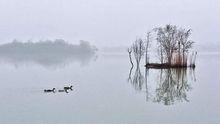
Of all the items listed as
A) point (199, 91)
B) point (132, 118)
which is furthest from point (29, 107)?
point (199, 91)

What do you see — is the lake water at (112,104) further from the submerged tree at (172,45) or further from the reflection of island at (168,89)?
the submerged tree at (172,45)

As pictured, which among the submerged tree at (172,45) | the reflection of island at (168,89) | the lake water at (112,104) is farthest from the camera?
the submerged tree at (172,45)

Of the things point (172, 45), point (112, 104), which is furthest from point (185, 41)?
point (112, 104)

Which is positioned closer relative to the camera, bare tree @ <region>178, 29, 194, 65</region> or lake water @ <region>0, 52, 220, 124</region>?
lake water @ <region>0, 52, 220, 124</region>

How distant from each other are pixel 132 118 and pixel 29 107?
322 centimetres

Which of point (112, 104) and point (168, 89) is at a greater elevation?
point (112, 104)

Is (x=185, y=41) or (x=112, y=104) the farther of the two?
(x=185, y=41)

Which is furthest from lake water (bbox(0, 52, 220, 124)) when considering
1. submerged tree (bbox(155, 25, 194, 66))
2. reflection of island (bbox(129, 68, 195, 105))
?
submerged tree (bbox(155, 25, 194, 66))

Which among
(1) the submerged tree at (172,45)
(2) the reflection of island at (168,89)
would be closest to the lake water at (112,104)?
(2) the reflection of island at (168,89)

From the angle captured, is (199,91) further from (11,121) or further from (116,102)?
(11,121)

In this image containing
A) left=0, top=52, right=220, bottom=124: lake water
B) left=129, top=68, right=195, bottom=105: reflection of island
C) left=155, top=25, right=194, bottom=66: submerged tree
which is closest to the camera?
left=0, top=52, right=220, bottom=124: lake water

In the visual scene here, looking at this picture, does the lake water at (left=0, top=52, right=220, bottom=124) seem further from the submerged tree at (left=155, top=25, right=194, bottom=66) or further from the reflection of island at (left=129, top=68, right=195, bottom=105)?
the submerged tree at (left=155, top=25, right=194, bottom=66)

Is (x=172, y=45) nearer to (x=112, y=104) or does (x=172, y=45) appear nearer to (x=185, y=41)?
(x=185, y=41)

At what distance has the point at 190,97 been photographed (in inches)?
655
